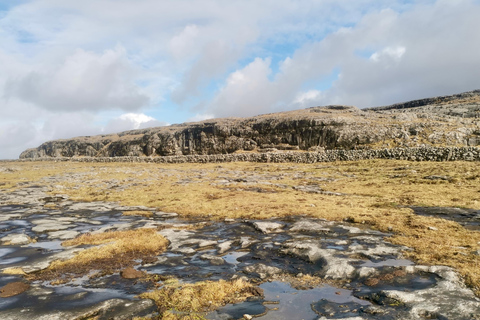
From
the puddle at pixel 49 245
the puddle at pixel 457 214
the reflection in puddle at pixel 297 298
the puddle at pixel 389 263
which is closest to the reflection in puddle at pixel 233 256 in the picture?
the reflection in puddle at pixel 297 298

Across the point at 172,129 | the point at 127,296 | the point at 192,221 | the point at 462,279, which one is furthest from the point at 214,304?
the point at 172,129

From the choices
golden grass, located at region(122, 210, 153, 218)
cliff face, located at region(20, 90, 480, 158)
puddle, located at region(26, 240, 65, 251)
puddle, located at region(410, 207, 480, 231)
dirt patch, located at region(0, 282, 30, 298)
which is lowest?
puddle, located at region(410, 207, 480, 231)

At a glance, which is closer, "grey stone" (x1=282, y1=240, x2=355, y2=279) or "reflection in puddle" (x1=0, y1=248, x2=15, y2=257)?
"grey stone" (x1=282, y1=240, x2=355, y2=279)

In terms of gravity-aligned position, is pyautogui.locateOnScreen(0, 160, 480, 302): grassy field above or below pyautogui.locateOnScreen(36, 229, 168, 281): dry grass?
below

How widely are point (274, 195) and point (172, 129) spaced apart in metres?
60.8

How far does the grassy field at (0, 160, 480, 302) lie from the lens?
11.0m

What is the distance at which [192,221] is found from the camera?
16859mm

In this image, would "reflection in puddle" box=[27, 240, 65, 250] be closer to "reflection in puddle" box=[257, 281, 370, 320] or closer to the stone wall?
"reflection in puddle" box=[257, 281, 370, 320]

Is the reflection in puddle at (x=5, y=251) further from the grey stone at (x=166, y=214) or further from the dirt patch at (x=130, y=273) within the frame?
the grey stone at (x=166, y=214)

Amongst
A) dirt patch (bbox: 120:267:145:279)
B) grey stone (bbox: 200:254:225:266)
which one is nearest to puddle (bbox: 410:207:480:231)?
grey stone (bbox: 200:254:225:266)

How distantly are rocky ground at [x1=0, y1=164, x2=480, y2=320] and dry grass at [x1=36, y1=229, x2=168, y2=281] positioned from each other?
126mm

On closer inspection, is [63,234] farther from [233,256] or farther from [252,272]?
[252,272]

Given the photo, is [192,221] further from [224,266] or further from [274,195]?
[274,195]

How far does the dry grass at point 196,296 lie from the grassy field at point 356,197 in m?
5.79
